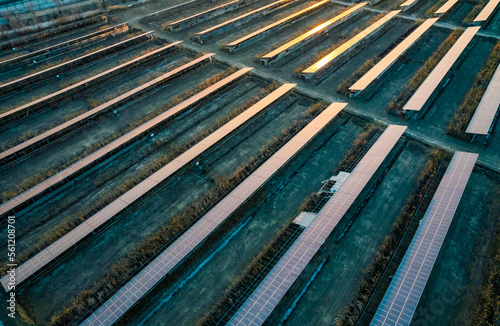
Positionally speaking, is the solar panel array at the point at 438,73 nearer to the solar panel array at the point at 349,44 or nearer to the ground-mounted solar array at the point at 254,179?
the ground-mounted solar array at the point at 254,179

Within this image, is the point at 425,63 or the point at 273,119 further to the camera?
the point at 425,63

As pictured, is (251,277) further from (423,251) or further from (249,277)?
(423,251)

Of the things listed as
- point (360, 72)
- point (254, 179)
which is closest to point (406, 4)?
point (360, 72)

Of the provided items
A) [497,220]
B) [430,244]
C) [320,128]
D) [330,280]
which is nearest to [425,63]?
[320,128]

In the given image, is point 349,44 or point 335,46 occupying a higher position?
point 349,44

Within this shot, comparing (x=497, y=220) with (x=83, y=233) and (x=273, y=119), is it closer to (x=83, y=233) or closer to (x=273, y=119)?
(x=273, y=119)
